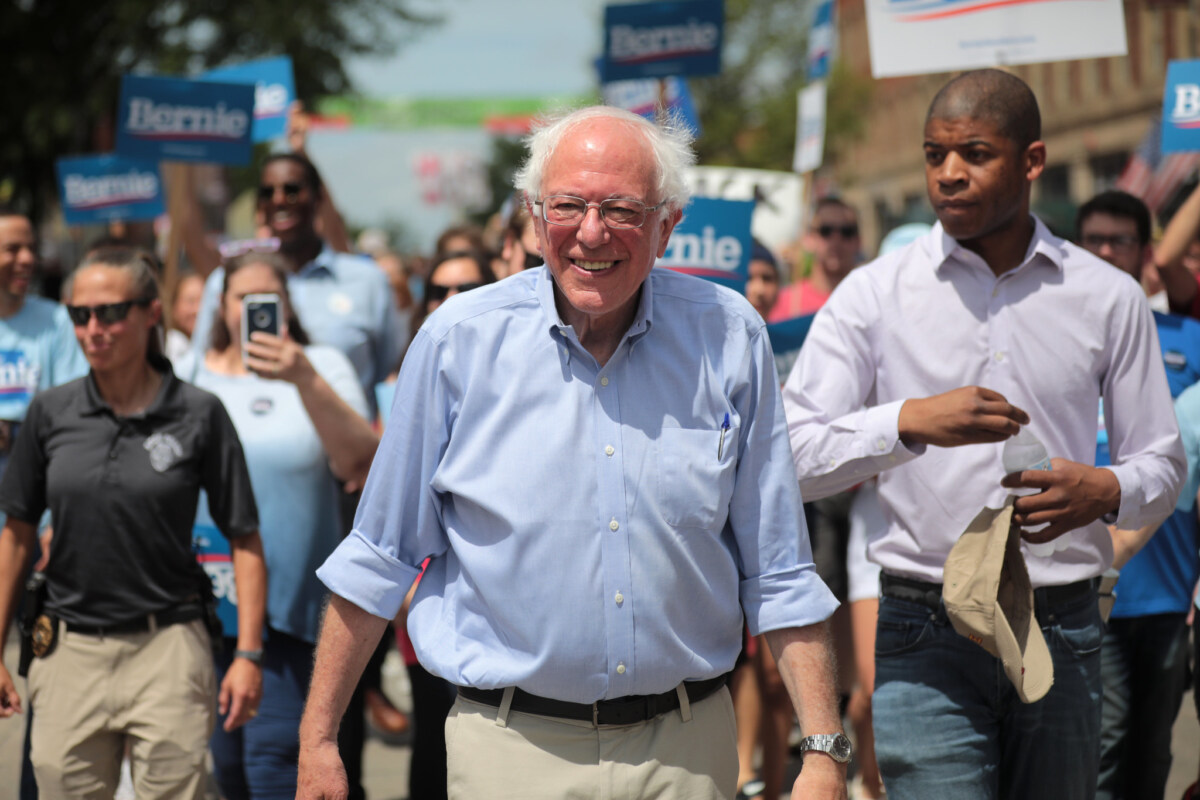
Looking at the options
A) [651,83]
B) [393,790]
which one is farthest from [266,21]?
[393,790]

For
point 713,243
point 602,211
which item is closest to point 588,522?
point 602,211

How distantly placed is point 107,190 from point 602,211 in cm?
811

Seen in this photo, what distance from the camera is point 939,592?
3.55 metres

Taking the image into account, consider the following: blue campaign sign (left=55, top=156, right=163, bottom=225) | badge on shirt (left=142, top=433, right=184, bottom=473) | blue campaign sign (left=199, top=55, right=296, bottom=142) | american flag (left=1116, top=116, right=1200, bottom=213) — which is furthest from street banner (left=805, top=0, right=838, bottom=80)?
badge on shirt (left=142, top=433, right=184, bottom=473)

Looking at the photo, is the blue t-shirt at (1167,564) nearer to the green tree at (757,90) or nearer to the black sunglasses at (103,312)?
the black sunglasses at (103,312)

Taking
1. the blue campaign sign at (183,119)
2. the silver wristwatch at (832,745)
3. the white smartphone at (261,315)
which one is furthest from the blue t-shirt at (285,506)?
the blue campaign sign at (183,119)

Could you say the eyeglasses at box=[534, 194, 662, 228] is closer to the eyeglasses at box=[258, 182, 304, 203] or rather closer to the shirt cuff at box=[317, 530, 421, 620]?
the shirt cuff at box=[317, 530, 421, 620]

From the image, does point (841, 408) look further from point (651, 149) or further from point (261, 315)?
point (261, 315)

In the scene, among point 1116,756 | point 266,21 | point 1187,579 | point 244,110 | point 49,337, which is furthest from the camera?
point 266,21

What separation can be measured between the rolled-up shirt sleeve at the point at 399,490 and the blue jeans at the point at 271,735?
76.0 inches

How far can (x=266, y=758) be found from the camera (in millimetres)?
4695

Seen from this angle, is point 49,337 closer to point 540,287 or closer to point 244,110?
point 244,110

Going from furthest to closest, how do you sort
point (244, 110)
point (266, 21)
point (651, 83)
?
point (266, 21) < point (651, 83) < point (244, 110)

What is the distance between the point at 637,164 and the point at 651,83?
266 inches
